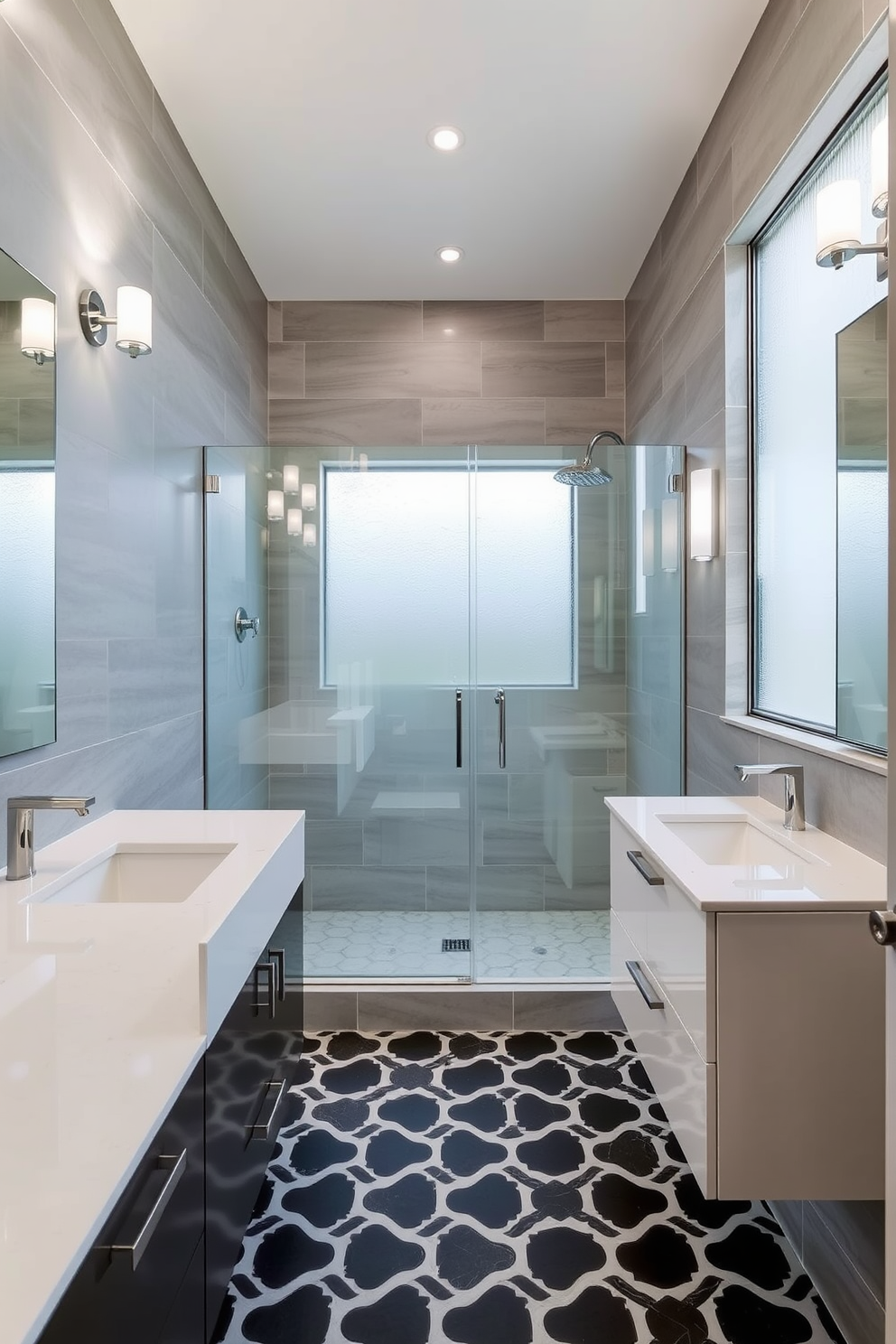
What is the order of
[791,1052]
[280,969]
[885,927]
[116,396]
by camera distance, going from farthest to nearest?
[116,396]
[280,969]
[791,1052]
[885,927]

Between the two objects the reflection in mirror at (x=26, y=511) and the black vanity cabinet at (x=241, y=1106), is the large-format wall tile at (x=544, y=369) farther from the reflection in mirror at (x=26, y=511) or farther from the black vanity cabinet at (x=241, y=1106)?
the black vanity cabinet at (x=241, y=1106)

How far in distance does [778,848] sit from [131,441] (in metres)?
1.79

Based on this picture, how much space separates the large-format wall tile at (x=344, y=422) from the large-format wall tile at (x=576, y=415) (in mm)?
578

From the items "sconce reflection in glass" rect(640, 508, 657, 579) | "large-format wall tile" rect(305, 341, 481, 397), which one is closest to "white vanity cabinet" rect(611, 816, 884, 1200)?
"sconce reflection in glass" rect(640, 508, 657, 579)

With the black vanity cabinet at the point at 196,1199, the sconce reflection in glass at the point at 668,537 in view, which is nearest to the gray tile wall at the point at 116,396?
the black vanity cabinet at the point at 196,1199

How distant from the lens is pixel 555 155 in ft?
7.85

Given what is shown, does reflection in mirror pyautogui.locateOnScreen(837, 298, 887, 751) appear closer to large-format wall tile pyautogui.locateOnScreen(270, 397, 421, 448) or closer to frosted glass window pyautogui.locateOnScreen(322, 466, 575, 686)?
frosted glass window pyautogui.locateOnScreen(322, 466, 575, 686)

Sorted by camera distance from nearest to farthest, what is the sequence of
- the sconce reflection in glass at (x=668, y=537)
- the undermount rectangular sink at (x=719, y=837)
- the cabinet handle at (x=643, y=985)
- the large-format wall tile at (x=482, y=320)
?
the cabinet handle at (x=643, y=985) < the undermount rectangular sink at (x=719, y=837) < the sconce reflection in glass at (x=668, y=537) < the large-format wall tile at (x=482, y=320)

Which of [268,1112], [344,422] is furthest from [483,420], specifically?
[268,1112]

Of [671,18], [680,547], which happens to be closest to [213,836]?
[680,547]

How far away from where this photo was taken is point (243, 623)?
2.68 metres

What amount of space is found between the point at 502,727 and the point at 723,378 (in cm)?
129

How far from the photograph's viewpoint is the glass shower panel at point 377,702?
2688 millimetres

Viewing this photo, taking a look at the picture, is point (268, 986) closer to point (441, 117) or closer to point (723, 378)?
point (723, 378)
